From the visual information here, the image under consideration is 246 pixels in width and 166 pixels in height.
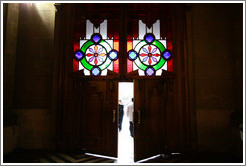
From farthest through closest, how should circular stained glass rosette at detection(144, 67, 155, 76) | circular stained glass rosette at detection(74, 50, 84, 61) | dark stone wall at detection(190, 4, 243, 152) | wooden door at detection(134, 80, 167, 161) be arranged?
circular stained glass rosette at detection(74, 50, 84, 61) → circular stained glass rosette at detection(144, 67, 155, 76) → dark stone wall at detection(190, 4, 243, 152) → wooden door at detection(134, 80, 167, 161)

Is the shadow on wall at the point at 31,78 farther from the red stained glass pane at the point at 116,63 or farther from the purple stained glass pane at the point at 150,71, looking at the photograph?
the purple stained glass pane at the point at 150,71

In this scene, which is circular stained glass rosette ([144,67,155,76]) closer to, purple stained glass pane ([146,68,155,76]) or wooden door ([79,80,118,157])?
purple stained glass pane ([146,68,155,76])

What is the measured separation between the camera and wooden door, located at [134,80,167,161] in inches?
145

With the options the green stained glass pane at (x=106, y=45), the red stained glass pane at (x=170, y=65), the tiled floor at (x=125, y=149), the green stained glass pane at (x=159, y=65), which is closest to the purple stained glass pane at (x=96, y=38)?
the green stained glass pane at (x=106, y=45)

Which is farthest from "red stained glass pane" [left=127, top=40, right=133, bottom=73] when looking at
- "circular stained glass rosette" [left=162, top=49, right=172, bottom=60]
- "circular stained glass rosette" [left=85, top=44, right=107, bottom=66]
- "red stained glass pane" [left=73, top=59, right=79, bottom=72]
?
"red stained glass pane" [left=73, top=59, right=79, bottom=72]

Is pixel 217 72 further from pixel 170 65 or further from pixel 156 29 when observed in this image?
pixel 156 29

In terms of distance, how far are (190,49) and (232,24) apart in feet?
3.91

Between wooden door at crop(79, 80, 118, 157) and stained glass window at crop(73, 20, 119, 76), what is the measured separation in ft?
1.10

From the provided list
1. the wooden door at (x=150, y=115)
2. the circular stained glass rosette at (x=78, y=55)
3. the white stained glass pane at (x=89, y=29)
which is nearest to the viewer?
the wooden door at (x=150, y=115)

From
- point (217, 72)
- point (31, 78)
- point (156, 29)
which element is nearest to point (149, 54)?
point (156, 29)

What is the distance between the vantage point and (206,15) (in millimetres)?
4109

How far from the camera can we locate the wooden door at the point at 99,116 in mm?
3742

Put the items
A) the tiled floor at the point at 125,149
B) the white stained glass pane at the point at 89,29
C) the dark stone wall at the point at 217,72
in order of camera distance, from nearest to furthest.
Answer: the tiled floor at the point at 125,149
the dark stone wall at the point at 217,72
the white stained glass pane at the point at 89,29

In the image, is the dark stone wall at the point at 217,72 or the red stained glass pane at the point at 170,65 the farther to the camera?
the red stained glass pane at the point at 170,65
